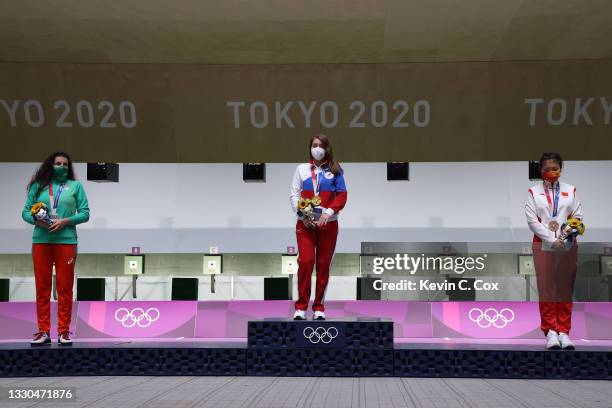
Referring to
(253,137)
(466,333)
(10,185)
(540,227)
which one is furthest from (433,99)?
(10,185)

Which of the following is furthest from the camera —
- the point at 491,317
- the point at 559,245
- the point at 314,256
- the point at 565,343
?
the point at 491,317

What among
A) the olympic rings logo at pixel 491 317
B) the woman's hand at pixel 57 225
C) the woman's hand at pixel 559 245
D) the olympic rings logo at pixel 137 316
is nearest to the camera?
the woman's hand at pixel 559 245

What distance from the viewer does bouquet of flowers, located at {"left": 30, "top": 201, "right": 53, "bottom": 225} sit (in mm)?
5191

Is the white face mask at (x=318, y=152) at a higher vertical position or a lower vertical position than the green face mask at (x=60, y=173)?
higher

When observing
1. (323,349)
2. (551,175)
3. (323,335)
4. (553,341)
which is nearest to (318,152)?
(323,335)

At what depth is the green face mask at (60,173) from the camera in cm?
544

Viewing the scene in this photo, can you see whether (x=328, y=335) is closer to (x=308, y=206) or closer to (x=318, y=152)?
(x=308, y=206)

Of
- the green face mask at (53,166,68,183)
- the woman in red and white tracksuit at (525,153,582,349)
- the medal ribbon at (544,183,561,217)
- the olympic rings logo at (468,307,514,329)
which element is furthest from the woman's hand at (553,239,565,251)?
the green face mask at (53,166,68,183)

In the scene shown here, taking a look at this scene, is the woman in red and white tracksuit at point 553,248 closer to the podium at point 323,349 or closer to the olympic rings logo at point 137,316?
the podium at point 323,349

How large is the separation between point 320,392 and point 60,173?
2.84 m

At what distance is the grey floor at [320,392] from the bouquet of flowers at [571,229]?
1.06 metres

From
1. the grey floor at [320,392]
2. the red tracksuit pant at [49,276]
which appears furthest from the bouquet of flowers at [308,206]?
the red tracksuit pant at [49,276]

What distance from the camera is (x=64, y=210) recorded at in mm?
5410

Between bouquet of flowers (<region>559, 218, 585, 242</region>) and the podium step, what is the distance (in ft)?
4.79
